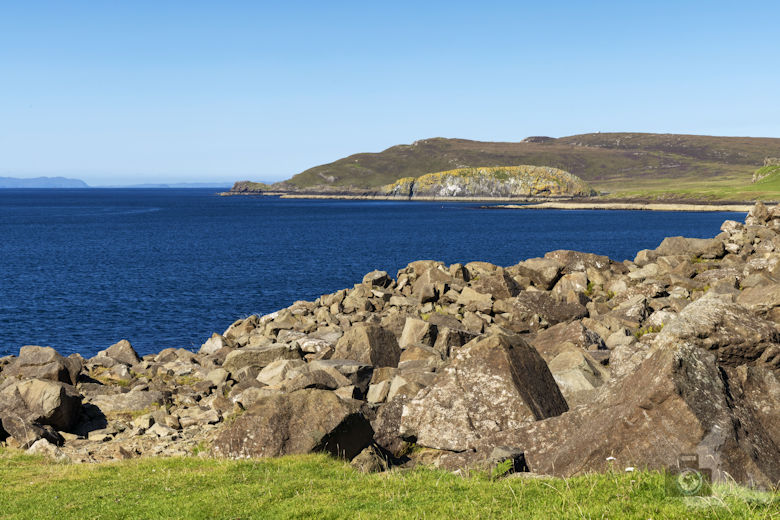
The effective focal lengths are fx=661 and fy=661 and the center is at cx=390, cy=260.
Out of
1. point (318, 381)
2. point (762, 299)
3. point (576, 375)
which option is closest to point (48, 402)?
point (318, 381)

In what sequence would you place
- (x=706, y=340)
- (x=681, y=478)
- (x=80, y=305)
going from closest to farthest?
(x=681, y=478)
(x=706, y=340)
(x=80, y=305)

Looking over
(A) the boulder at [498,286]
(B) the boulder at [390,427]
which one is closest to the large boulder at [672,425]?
(B) the boulder at [390,427]

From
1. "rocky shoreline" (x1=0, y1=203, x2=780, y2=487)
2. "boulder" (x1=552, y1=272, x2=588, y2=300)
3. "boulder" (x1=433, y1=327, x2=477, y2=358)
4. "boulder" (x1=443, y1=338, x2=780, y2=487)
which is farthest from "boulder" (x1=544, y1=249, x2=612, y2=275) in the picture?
"boulder" (x1=443, y1=338, x2=780, y2=487)

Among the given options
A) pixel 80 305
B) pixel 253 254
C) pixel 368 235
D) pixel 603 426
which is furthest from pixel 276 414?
pixel 368 235

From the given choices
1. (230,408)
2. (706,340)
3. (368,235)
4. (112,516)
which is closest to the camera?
(112,516)

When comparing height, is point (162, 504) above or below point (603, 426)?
below

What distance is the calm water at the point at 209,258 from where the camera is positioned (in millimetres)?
51062

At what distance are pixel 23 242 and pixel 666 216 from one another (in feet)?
528

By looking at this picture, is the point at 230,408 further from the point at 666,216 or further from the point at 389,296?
A: the point at 666,216

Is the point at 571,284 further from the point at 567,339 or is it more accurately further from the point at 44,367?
the point at 44,367

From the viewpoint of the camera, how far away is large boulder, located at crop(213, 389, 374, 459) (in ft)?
49.6

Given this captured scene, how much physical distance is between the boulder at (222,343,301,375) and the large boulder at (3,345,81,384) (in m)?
6.42

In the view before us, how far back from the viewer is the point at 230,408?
73.5 ft

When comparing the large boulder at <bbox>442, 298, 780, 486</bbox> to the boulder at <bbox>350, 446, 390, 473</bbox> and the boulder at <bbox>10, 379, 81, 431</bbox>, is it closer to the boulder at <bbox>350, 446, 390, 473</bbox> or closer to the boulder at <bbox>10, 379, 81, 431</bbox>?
the boulder at <bbox>350, 446, 390, 473</bbox>
